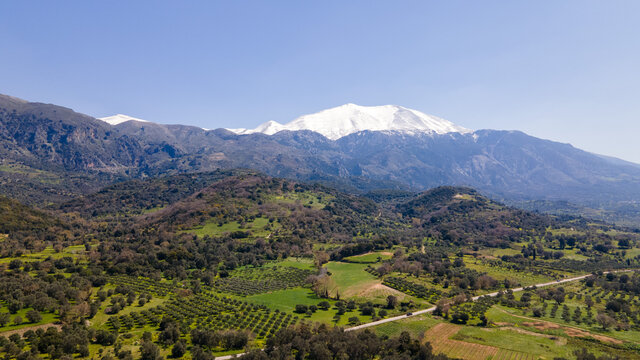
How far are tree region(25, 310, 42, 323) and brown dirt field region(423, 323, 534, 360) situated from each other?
102834 mm

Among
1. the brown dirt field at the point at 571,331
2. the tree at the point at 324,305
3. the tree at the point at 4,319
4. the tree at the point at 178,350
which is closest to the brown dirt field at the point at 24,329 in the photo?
the tree at the point at 4,319

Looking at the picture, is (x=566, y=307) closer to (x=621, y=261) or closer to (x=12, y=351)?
(x=621, y=261)

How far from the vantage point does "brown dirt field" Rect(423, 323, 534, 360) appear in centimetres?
8388

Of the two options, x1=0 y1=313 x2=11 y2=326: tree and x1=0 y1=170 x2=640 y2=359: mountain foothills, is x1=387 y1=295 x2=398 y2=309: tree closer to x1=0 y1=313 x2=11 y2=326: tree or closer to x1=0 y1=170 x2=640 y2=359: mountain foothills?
x1=0 y1=170 x2=640 y2=359: mountain foothills

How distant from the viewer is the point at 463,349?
3462 inches

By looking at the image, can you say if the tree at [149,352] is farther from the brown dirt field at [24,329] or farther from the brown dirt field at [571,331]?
the brown dirt field at [571,331]

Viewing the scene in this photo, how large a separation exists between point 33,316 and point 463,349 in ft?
368

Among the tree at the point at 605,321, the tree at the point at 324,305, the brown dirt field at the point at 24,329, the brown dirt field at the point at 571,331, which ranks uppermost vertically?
the tree at the point at 605,321

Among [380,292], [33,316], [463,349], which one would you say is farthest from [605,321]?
[33,316]

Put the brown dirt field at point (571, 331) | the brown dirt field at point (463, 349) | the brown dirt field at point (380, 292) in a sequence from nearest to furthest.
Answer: the brown dirt field at point (463, 349), the brown dirt field at point (571, 331), the brown dirt field at point (380, 292)

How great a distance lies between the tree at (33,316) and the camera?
90338 millimetres

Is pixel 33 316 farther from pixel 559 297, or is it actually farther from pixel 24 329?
pixel 559 297

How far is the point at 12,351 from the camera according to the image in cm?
7212

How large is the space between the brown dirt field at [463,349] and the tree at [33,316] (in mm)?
102834
